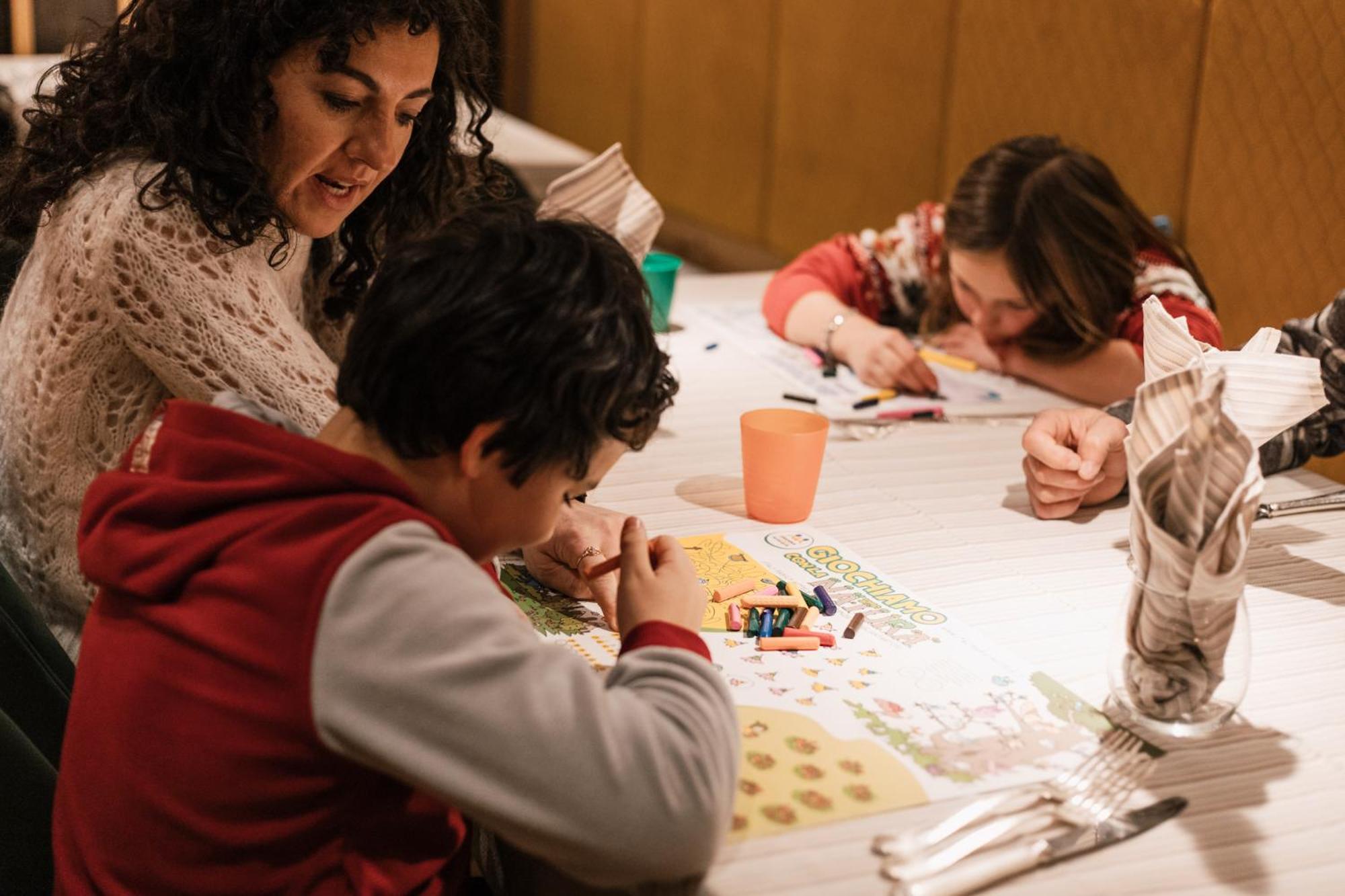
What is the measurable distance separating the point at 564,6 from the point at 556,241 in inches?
172

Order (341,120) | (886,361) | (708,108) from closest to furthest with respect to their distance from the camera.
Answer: (341,120), (886,361), (708,108)

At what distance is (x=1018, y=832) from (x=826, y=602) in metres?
0.36

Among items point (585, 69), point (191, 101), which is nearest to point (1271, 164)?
point (191, 101)

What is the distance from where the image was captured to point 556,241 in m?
0.95

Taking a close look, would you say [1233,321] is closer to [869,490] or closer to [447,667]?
[869,490]

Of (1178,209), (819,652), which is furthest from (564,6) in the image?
(819,652)

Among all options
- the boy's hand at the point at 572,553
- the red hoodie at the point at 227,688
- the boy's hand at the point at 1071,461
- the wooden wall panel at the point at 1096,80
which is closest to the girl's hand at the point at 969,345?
the wooden wall panel at the point at 1096,80

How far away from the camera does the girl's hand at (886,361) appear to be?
6.33 feet

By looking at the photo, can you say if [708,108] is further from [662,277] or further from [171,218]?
[171,218]

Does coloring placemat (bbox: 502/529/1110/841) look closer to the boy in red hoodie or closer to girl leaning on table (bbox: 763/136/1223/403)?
the boy in red hoodie

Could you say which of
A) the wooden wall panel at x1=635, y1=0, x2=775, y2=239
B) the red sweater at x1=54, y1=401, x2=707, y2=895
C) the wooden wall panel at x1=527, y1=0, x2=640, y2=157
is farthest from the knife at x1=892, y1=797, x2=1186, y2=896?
the wooden wall panel at x1=527, y1=0, x2=640, y2=157

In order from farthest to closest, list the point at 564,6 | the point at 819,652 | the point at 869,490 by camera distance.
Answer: the point at 564,6, the point at 869,490, the point at 819,652

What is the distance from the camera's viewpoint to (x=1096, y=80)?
2281 mm

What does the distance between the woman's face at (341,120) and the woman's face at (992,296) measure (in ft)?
3.14
